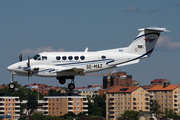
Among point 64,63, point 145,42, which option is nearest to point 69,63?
point 64,63

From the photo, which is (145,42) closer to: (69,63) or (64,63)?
(69,63)

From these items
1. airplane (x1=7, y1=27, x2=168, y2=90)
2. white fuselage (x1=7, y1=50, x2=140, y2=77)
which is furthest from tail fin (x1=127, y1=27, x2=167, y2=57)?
white fuselage (x1=7, y1=50, x2=140, y2=77)

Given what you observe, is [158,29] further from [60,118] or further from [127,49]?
[60,118]

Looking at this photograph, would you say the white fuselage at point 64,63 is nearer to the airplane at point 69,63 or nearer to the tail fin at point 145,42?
the airplane at point 69,63

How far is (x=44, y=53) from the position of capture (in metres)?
57.3

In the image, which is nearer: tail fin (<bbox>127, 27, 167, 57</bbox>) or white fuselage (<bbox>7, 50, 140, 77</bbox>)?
white fuselage (<bbox>7, 50, 140, 77</bbox>)

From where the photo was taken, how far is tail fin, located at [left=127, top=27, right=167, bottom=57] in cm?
5994

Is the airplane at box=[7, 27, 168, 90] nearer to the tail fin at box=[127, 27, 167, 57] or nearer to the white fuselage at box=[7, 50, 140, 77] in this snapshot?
the white fuselage at box=[7, 50, 140, 77]

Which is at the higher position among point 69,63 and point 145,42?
point 145,42

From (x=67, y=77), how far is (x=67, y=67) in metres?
1.72

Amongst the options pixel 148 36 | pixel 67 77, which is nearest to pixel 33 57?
pixel 67 77

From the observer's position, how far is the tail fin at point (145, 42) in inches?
2360

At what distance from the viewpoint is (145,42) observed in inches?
2375

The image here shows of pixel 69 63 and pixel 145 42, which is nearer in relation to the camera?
pixel 69 63
